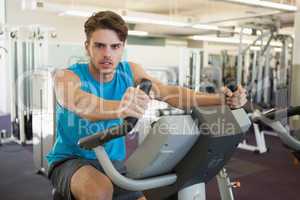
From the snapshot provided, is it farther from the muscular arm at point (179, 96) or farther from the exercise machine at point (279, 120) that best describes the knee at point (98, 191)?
the exercise machine at point (279, 120)

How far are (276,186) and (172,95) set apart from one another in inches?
94.3

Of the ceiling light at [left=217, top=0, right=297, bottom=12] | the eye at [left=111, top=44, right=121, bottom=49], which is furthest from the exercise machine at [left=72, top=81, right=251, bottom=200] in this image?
the ceiling light at [left=217, top=0, right=297, bottom=12]

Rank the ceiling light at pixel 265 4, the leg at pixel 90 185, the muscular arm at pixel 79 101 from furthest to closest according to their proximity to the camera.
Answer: the ceiling light at pixel 265 4 → the leg at pixel 90 185 → the muscular arm at pixel 79 101

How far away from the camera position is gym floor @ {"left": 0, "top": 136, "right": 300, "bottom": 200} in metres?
3.20

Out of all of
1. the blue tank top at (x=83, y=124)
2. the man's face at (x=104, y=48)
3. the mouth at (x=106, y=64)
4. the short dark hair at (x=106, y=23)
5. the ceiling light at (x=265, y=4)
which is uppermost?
the ceiling light at (x=265, y=4)

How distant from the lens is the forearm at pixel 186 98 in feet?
4.67

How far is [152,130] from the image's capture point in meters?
1.03

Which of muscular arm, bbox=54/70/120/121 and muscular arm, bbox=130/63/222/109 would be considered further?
muscular arm, bbox=130/63/222/109

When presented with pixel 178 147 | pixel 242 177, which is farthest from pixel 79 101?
pixel 242 177

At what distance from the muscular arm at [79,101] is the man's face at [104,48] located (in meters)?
0.13

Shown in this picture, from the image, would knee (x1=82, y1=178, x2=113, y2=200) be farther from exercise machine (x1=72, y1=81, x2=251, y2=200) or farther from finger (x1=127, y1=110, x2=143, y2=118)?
finger (x1=127, y1=110, x2=143, y2=118)

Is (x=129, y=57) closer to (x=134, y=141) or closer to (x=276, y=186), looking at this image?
(x=134, y=141)

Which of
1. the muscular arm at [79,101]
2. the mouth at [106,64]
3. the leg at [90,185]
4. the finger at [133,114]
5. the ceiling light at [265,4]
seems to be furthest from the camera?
the ceiling light at [265,4]

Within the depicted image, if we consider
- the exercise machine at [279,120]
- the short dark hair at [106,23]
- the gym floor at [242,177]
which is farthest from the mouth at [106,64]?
the gym floor at [242,177]
